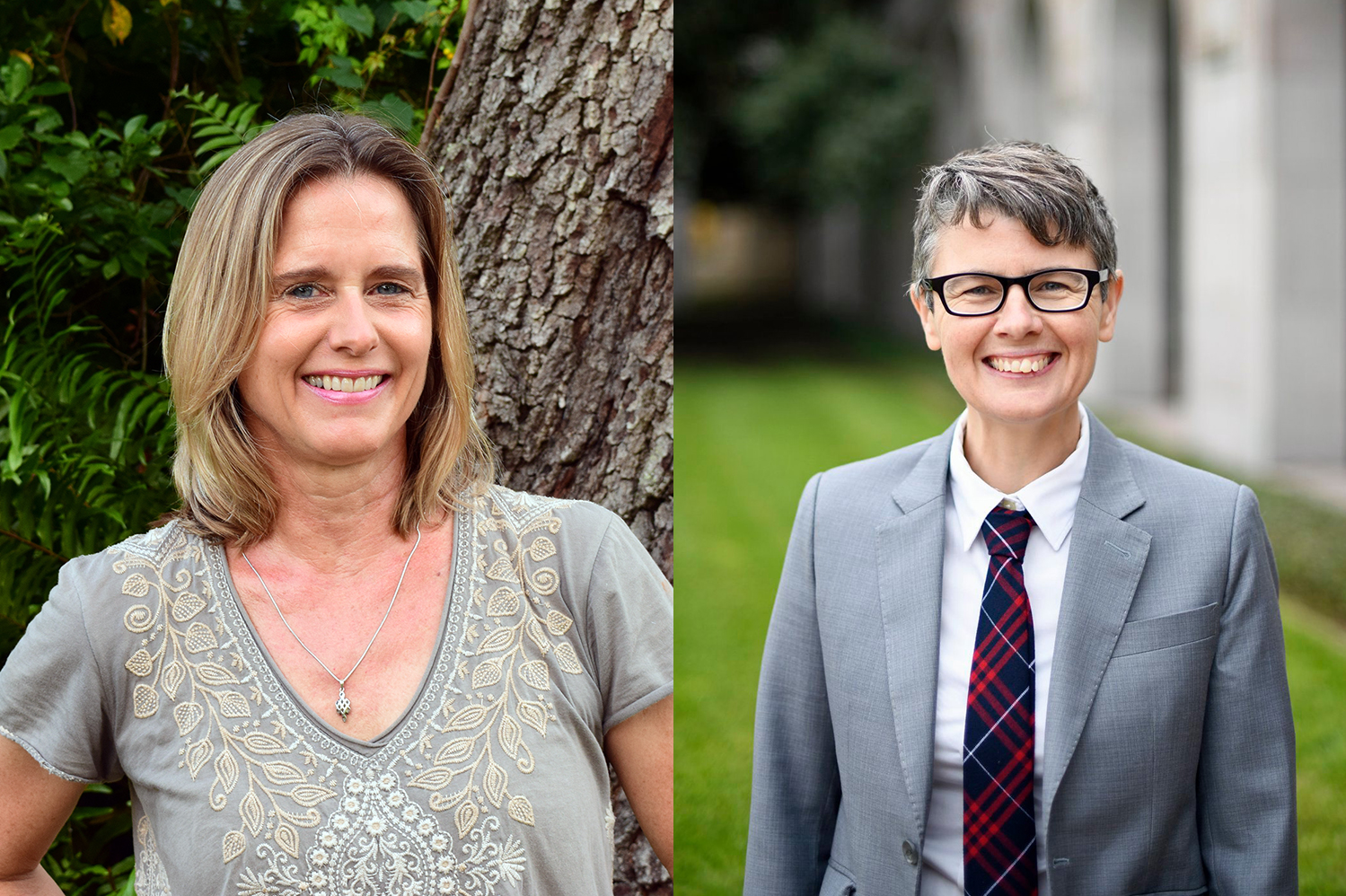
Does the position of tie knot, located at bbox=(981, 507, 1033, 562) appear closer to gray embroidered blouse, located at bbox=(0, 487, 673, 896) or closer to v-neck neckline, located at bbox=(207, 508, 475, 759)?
gray embroidered blouse, located at bbox=(0, 487, 673, 896)

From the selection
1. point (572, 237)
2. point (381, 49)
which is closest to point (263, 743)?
point (572, 237)

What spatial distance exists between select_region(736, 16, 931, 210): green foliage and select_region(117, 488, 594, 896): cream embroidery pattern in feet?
53.3

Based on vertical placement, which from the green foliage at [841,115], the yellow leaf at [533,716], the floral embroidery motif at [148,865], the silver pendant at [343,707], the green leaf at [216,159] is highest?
the green foliage at [841,115]

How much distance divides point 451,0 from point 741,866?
2.71 metres

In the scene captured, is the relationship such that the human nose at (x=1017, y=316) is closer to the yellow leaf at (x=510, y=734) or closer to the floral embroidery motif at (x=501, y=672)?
the floral embroidery motif at (x=501, y=672)

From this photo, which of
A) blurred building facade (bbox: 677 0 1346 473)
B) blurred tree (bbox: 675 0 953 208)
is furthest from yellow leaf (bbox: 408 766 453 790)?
blurred tree (bbox: 675 0 953 208)

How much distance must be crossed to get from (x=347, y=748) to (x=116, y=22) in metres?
1.61

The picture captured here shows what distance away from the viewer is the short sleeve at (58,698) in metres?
1.83

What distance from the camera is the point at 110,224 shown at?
2.46 meters

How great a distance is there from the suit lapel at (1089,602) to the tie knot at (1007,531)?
7 centimetres

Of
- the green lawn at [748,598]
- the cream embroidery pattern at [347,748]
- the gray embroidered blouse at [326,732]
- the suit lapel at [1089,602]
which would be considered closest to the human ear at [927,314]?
the suit lapel at [1089,602]

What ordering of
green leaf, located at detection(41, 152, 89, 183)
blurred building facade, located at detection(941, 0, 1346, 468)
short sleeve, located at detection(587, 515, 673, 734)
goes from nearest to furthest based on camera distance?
1. short sleeve, located at detection(587, 515, 673, 734)
2. green leaf, located at detection(41, 152, 89, 183)
3. blurred building facade, located at detection(941, 0, 1346, 468)

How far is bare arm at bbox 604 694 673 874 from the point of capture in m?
2.03

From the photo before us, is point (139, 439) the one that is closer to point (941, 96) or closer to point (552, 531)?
point (552, 531)
